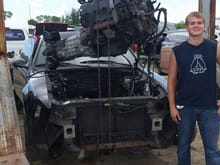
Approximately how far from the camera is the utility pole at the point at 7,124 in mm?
3240

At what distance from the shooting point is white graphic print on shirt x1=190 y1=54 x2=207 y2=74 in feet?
11.9

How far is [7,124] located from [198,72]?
1.72m

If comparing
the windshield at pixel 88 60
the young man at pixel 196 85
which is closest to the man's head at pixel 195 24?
the young man at pixel 196 85

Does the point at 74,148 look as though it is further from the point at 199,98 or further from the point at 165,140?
the point at 199,98

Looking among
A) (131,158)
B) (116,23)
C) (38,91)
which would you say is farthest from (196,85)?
(131,158)

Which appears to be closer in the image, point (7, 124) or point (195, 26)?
point (7, 124)

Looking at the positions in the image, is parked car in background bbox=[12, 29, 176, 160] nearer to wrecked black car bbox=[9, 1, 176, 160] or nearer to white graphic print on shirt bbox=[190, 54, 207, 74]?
wrecked black car bbox=[9, 1, 176, 160]

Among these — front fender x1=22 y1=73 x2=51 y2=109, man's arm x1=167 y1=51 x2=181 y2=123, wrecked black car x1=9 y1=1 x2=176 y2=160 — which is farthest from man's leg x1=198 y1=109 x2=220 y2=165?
front fender x1=22 y1=73 x2=51 y2=109

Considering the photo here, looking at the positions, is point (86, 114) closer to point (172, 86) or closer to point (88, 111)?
point (88, 111)

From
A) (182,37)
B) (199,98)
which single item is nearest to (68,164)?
(199,98)

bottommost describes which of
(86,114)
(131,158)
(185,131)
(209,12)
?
(131,158)

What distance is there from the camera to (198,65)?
3625 millimetres

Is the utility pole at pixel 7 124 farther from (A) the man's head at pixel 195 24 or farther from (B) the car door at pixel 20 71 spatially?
(A) the man's head at pixel 195 24

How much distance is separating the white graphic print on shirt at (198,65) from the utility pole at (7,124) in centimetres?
163
